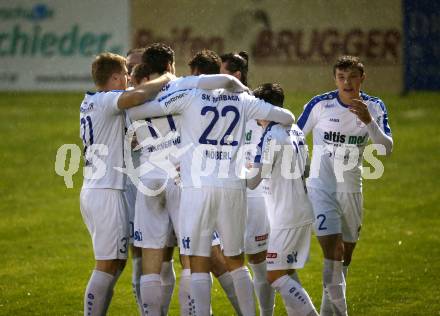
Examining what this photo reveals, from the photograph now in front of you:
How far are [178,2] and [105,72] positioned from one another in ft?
65.6

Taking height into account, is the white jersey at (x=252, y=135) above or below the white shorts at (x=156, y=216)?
above

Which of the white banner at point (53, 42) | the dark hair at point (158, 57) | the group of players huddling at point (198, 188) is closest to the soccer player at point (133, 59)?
the group of players huddling at point (198, 188)

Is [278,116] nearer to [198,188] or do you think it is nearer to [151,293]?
[198,188]

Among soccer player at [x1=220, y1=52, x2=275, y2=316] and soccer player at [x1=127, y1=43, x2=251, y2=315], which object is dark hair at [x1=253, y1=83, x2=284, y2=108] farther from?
soccer player at [x1=127, y1=43, x2=251, y2=315]

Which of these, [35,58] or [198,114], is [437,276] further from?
[35,58]

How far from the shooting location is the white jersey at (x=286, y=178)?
7559 millimetres

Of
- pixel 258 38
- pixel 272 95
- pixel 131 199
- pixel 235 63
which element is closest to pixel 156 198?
pixel 131 199

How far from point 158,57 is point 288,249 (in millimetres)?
1915

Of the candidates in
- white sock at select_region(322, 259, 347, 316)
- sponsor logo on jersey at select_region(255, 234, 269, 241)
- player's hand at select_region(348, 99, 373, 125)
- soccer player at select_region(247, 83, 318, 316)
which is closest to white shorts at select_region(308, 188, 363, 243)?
white sock at select_region(322, 259, 347, 316)

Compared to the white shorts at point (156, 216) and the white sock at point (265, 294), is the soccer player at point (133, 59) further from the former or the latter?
the white sock at point (265, 294)

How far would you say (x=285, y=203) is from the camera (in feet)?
25.0

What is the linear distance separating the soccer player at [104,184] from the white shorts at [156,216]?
0.40 ft

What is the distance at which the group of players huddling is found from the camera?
725cm

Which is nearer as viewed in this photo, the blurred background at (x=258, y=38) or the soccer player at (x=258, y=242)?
the soccer player at (x=258, y=242)
